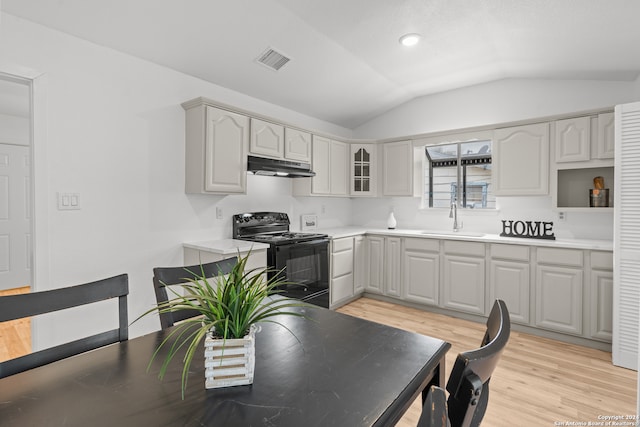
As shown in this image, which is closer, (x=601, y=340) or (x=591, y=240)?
(x=601, y=340)

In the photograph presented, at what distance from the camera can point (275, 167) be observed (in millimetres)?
3176

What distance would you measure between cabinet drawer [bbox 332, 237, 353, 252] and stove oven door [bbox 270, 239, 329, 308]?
0.54 ft

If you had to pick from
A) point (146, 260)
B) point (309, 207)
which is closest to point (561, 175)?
point (309, 207)

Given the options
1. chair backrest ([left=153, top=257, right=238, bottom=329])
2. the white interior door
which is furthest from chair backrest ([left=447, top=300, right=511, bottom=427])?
the white interior door

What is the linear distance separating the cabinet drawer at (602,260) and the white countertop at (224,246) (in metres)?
2.85

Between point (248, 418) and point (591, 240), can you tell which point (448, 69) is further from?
point (248, 418)

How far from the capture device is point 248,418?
708 mm

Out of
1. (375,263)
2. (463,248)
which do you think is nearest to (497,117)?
(463,248)

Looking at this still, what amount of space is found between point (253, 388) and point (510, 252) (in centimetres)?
310

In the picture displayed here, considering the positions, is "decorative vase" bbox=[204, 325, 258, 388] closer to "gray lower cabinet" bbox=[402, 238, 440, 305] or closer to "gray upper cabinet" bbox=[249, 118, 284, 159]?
"gray upper cabinet" bbox=[249, 118, 284, 159]

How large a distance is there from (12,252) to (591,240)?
710 cm

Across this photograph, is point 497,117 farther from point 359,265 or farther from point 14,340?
point 14,340

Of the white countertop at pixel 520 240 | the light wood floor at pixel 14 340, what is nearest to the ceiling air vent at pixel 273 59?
the white countertop at pixel 520 240

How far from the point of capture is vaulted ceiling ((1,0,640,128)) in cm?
218
